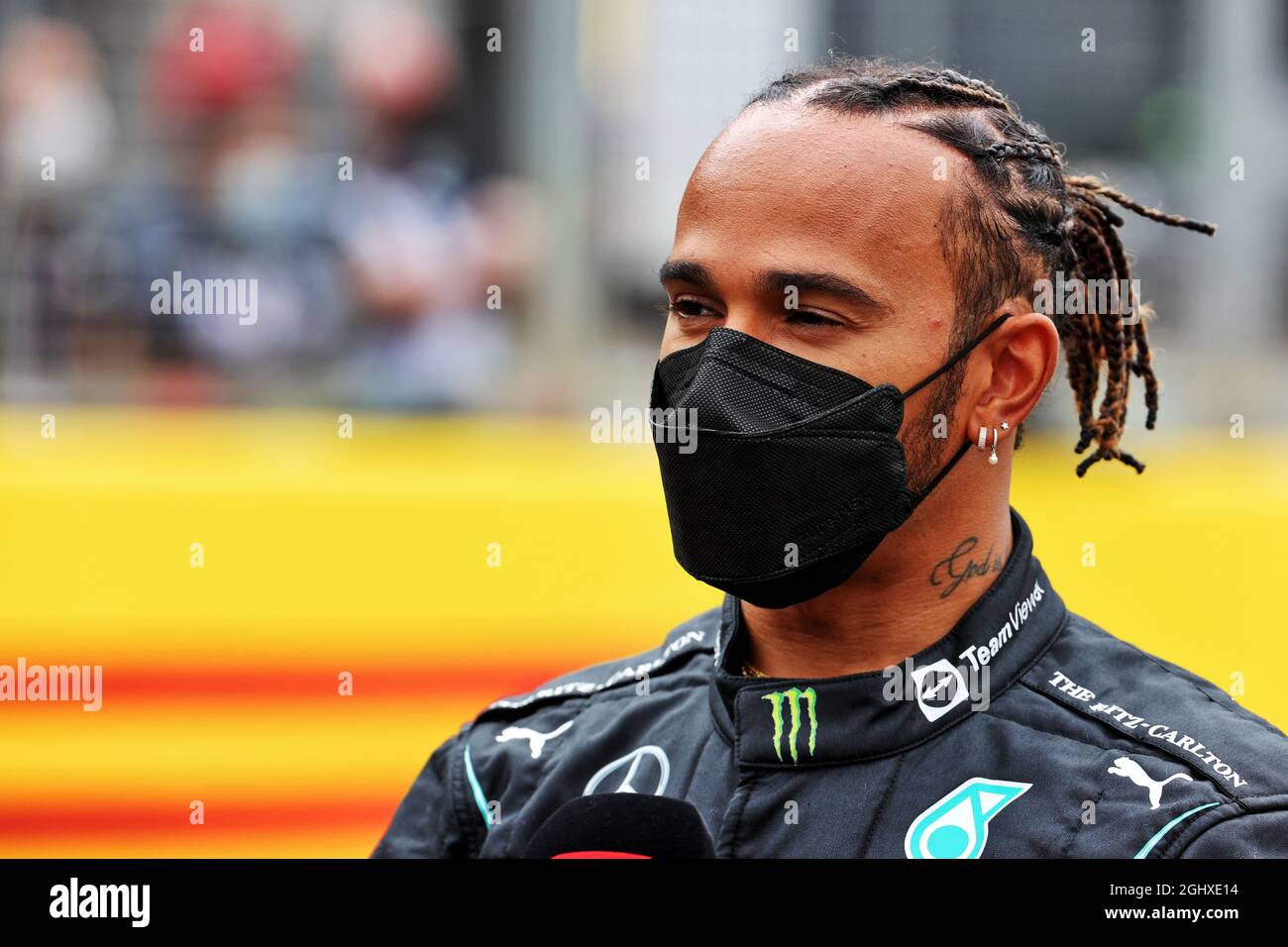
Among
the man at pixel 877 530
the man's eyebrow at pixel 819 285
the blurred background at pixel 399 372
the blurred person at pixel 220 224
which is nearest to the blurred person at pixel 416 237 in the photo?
the blurred background at pixel 399 372

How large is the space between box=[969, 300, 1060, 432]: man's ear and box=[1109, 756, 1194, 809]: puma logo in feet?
1.56

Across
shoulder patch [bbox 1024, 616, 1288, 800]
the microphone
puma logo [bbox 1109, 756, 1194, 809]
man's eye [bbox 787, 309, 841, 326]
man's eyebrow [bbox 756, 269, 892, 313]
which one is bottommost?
the microphone

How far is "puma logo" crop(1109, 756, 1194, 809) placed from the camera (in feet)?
6.40

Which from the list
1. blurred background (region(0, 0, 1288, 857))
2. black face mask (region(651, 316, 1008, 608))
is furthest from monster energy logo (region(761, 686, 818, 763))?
blurred background (region(0, 0, 1288, 857))

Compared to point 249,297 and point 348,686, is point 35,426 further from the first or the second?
point 348,686

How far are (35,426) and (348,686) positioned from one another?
126 cm

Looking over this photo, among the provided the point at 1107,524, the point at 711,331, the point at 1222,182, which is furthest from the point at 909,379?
the point at 1222,182

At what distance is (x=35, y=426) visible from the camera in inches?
209

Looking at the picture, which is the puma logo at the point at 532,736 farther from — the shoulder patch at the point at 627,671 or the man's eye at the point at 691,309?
the man's eye at the point at 691,309

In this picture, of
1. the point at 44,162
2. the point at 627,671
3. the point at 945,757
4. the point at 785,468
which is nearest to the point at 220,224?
the point at 44,162

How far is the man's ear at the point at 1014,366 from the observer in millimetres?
2232

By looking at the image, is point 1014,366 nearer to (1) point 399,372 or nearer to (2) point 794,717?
(2) point 794,717

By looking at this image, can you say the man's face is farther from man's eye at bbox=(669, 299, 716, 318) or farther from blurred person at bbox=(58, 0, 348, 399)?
blurred person at bbox=(58, 0, 348, 399)
